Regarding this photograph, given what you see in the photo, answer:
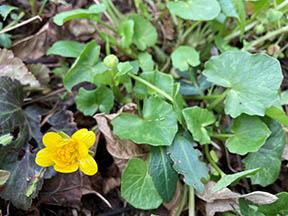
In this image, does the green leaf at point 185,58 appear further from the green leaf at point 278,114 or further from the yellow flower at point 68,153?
the yellow flower at point 68,153

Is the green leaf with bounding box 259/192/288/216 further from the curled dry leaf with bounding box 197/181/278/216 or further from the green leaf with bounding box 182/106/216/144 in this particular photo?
the green leaf with bounding box 182/106/216/144

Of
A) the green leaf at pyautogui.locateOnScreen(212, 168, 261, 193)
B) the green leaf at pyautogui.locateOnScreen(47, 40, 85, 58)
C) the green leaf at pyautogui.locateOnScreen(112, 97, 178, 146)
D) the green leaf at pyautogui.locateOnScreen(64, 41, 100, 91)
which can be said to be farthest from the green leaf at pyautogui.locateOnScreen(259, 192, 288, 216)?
the green leaf at pyautogui.locateOnScreen(47, 40, 85, 58)

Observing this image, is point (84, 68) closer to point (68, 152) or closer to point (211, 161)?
point (68, 152)

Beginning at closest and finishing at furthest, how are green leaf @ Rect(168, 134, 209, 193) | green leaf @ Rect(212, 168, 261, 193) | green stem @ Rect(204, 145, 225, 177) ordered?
green leaf @ Rect(212, 168, 261, 193)
green leaf @ Rect(168, 134, 209, 193)
green stem @ Rect(204, 145, 225, 177)

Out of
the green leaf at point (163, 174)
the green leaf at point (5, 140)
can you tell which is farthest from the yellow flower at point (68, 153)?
the green leaf at point (163, 174)

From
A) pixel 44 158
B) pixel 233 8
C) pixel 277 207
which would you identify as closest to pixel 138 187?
pixel 44 158

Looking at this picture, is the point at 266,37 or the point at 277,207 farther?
the point at 266,37
